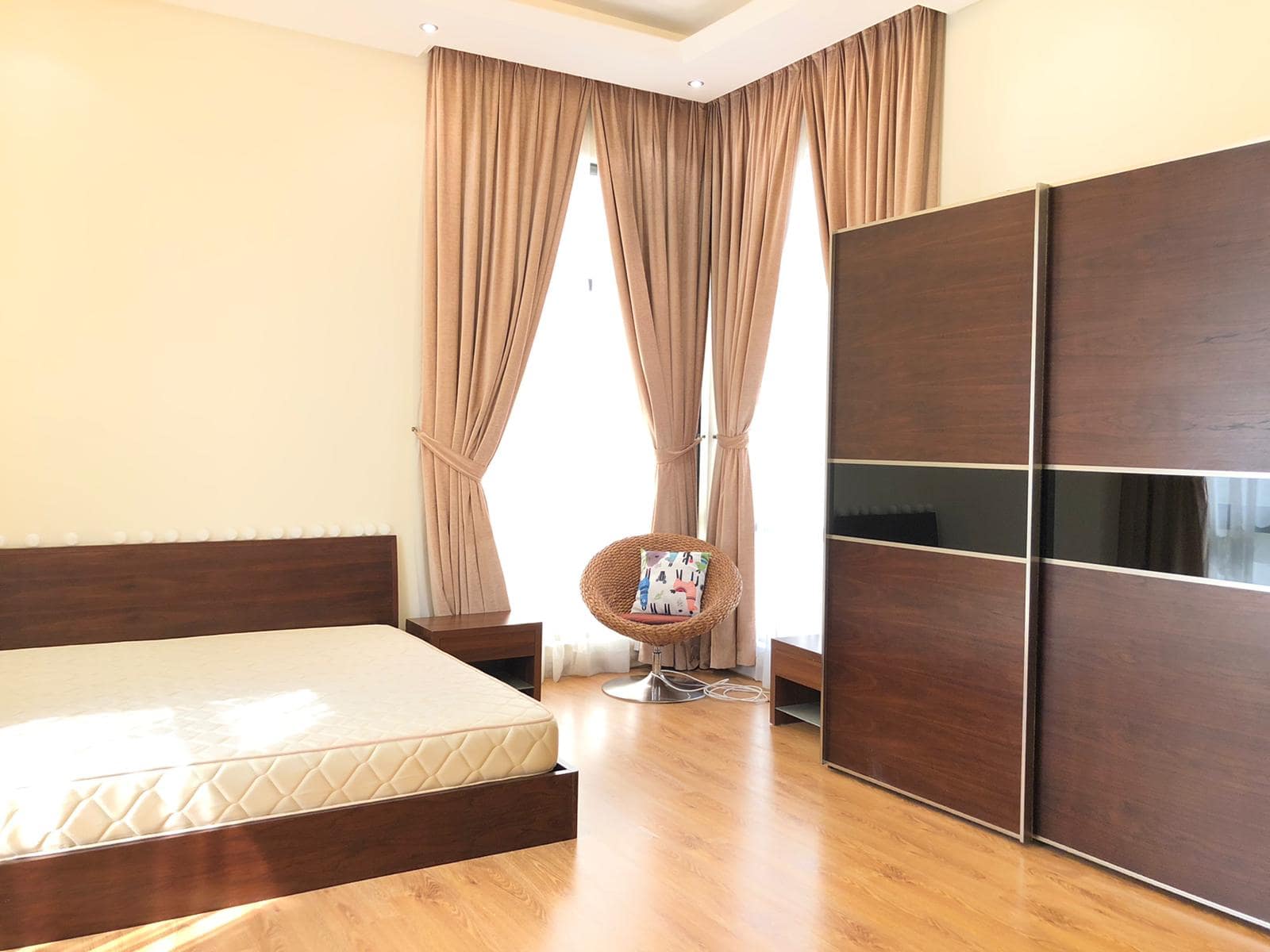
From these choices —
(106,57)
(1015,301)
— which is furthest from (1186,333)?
Answer: (106,57)

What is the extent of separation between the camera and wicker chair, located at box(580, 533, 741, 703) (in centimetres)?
434

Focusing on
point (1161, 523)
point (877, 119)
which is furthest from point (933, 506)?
point (877, 119)

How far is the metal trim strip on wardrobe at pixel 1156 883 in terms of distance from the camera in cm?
251

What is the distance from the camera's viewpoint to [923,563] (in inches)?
131

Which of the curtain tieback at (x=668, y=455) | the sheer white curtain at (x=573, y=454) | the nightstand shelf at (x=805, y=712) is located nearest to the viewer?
the nightstand shelf at (x=805, y=712)

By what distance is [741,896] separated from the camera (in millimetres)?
2643

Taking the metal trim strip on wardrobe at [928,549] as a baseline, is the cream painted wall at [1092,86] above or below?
above

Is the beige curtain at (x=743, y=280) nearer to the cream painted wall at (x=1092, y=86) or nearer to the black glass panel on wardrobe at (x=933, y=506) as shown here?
the cream painted wall at (x=1092, y=86)

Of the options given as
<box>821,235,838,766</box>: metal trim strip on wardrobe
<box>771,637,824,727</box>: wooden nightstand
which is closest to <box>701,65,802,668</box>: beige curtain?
<box>771,637,824,727</box>: wooden nightstand

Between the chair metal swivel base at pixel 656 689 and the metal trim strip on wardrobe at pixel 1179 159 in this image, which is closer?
the metal trim strip on wardrobe at pixel 1179 159

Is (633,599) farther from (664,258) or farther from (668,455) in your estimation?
(664,258)

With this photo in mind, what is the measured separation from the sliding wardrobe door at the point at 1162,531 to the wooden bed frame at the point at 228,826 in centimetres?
150

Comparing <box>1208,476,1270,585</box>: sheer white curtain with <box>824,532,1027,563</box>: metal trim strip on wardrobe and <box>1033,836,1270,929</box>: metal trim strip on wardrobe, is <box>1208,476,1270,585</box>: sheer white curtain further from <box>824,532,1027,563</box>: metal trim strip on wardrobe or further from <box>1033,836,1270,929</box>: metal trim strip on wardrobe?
<box>1033,836,1270,929</box>: metal trim strip on wardrobe

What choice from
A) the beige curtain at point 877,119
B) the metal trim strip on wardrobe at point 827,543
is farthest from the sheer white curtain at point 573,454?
the metal trim strip on wardrobe at point 827,543
